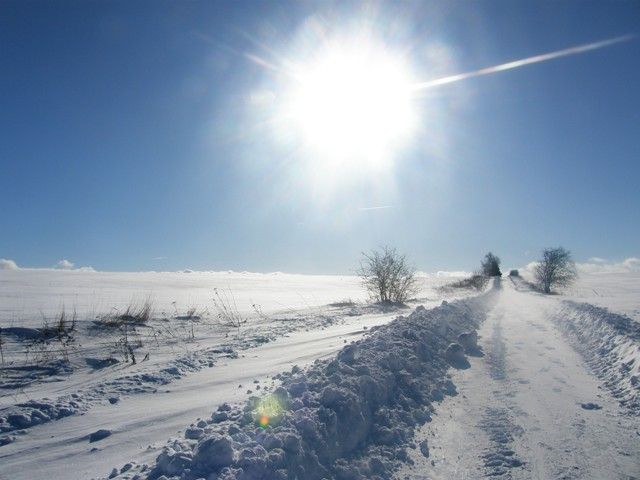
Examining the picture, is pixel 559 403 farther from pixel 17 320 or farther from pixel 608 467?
pixel 17 320

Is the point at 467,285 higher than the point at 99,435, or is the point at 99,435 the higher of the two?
the point at 467,285

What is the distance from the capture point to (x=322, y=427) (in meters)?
4.32

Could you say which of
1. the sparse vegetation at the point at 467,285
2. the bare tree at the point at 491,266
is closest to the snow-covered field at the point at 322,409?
the sparse vegetation at the point at 467,285

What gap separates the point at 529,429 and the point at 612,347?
Answer: 5.76 metres

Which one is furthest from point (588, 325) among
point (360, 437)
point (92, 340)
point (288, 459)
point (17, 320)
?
point (17, 320)

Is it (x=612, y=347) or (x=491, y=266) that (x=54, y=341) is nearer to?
(x=612, y=347)

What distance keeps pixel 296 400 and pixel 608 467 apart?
3.30 metres

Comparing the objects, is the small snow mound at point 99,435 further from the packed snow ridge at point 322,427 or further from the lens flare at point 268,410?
the lens flare at point 268,410

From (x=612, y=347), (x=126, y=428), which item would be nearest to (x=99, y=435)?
(x=126, y=428)

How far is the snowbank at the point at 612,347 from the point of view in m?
6.50

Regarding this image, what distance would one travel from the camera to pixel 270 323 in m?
14.3

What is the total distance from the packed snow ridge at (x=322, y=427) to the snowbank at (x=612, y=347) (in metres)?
2.70

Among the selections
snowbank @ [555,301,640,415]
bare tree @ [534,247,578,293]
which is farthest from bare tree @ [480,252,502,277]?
snowbank @ [555,301,640,415]

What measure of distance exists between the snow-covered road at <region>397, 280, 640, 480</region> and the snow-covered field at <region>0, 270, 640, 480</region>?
22mm
